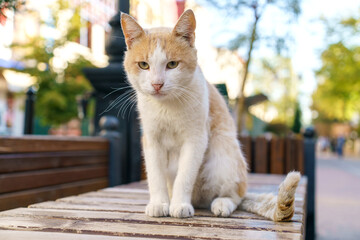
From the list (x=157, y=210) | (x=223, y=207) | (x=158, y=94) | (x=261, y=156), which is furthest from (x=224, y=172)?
(x=261, y=156)

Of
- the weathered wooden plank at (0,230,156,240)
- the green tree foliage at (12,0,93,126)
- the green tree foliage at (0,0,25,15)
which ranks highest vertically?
the green tree foliage at (12,0,93,126)

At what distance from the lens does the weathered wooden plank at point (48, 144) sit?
2.65 metres

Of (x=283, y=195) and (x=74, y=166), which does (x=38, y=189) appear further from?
(x=283, y=195)

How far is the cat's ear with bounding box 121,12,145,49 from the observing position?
83.9 inches

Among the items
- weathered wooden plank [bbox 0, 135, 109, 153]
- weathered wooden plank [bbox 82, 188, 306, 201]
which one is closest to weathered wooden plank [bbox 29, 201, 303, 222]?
weathered wooden plank [bbox 82, 188, 306, 201]

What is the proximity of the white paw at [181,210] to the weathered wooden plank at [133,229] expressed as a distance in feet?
0.65

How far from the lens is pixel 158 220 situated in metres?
1.94

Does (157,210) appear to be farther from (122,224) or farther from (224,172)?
(224,172)

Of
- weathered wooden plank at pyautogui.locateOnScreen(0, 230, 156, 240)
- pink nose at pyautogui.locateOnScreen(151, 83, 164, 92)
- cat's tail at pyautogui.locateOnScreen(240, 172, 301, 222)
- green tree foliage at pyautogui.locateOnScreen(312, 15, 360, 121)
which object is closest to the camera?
weathered wooden plank at pyautogui.locateOnScreen(0, 230, 156, 240)

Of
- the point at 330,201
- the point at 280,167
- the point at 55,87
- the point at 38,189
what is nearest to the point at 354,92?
the point at 330,201

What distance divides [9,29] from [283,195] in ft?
49.5

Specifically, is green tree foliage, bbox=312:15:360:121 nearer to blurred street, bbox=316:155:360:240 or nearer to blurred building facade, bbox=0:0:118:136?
blurred street, bbox=316:155:360:240

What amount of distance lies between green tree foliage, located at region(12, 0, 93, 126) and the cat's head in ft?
35.7

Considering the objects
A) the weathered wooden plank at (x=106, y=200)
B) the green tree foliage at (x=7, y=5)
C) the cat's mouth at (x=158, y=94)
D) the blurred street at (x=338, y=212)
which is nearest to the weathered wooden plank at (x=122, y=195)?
the weathered wooden plank at (x=106, y=200)
